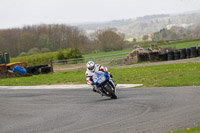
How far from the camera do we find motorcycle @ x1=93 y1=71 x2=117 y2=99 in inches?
576

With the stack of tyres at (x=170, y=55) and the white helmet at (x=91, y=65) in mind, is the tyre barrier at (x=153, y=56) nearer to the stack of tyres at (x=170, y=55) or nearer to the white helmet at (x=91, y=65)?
the stack of tyres at (x=170, y=55)

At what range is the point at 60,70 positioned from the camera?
4259 centimetres

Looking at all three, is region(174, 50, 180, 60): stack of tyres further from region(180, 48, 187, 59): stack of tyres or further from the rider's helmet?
the rider's helmet

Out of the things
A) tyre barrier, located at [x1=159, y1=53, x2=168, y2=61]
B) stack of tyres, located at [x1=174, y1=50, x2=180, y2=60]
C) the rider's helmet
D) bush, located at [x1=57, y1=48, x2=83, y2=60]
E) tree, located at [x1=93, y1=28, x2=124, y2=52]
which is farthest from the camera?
tree, located at [x1=93, y1=28, x2=124, y2=52]

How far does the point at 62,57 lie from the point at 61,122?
4936 centimetres

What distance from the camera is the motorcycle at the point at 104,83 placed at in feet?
48.0

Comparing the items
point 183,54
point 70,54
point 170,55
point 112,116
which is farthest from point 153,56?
point 112,116

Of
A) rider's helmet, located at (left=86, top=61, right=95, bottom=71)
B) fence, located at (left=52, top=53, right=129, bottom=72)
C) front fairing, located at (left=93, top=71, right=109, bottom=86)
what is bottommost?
fence, located at (left=52, top=53, right=129, bottom=72)

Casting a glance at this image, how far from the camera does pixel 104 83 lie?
1471cm

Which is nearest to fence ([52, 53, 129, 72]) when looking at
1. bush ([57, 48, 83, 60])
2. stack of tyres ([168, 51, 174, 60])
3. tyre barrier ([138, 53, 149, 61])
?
tyre barrier ([138, 53, 149, 61])

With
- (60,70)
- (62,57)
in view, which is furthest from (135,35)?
(60,70)

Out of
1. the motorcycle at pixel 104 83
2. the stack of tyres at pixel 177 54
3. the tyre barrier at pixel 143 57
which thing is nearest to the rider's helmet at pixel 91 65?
the motorcycle at pixel 104 83

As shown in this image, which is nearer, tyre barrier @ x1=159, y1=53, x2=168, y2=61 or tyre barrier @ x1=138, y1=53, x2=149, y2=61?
tyre barrier @ x1=159, y1=53, x2=168, y2=61

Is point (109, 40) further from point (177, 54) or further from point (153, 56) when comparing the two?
point (177, 54)
